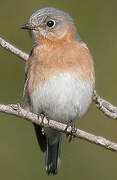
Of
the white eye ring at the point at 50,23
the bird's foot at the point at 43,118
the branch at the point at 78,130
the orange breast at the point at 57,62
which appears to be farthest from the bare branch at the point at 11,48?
the bird's foot at the point at 43,118

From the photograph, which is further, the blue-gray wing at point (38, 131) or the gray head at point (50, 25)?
the blue-gray wing at point (38, 131)

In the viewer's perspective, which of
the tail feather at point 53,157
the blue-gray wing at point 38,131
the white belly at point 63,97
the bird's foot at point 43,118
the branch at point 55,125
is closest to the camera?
the branch at point 55,125

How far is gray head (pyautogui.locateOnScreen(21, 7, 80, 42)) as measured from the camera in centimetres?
870

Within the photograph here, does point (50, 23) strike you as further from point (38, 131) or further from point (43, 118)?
point (38, 131)

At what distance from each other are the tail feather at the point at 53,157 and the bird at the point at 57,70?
74cm

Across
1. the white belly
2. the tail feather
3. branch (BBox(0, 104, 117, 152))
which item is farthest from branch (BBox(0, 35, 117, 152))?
the tail feather

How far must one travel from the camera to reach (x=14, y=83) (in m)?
10.1

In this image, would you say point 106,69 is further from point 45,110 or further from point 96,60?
point 45,110

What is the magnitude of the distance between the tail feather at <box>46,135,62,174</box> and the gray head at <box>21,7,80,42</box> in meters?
1.54

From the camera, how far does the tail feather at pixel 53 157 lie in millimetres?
9438

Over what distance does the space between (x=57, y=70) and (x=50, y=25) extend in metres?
0.67

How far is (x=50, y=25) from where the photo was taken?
28.9 feet

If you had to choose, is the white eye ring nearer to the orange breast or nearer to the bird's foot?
the orange breast

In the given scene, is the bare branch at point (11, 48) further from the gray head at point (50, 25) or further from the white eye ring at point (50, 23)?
the white eye ring at point (50, 23)
